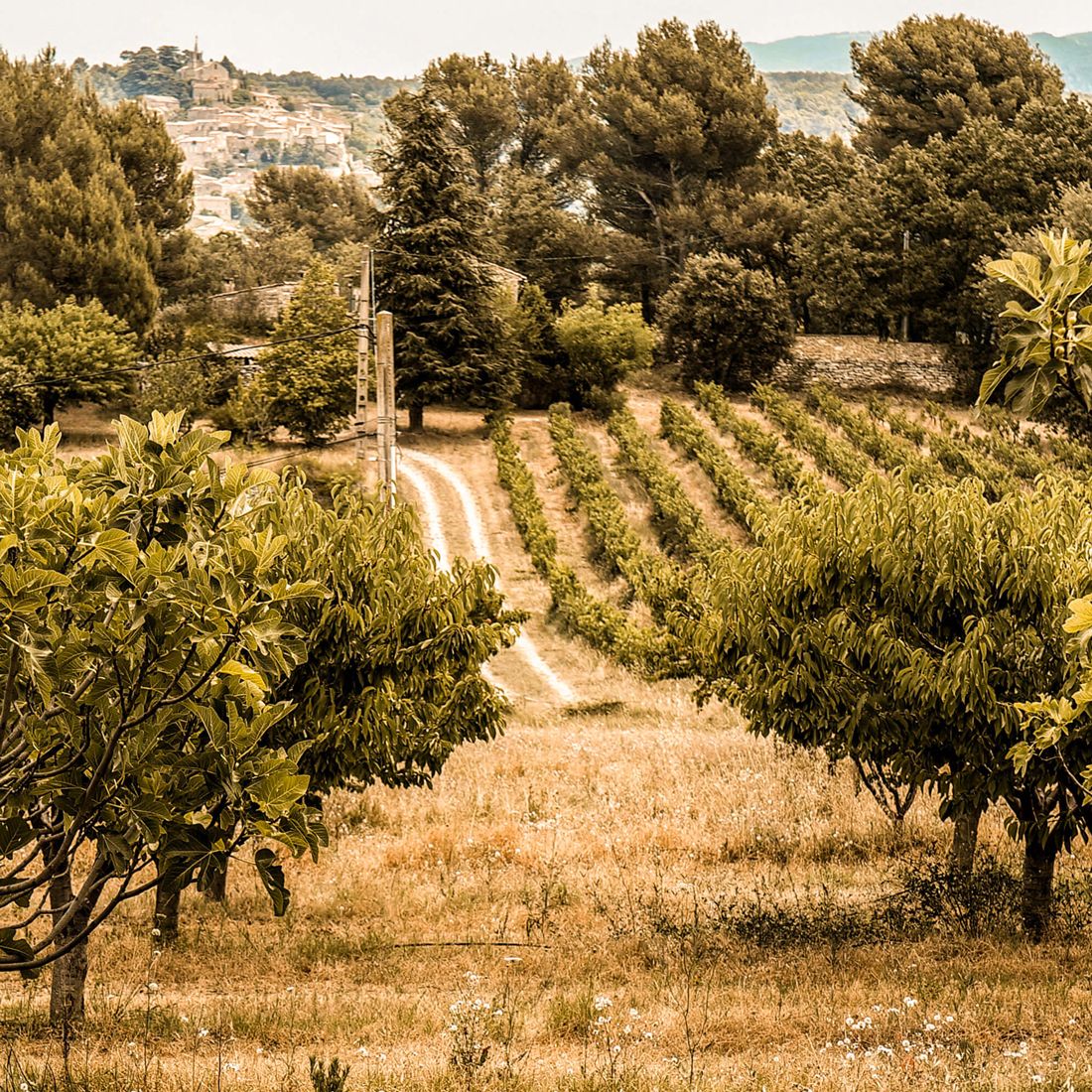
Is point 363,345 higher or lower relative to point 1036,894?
higher

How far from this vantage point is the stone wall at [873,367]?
143ft

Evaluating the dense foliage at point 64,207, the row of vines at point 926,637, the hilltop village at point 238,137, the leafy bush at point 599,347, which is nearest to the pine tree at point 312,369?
the leafy bush at point 599,347

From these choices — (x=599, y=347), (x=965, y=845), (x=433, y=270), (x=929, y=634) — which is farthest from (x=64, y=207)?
(x=929, y=634)

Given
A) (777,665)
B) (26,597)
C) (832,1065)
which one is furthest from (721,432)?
(26,597)

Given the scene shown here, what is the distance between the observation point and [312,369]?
2869 centimetres

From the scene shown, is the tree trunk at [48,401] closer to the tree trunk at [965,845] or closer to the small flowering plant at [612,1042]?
the tree trunk at [965,845]

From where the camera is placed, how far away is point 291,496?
925 centimetres

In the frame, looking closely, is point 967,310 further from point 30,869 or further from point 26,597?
point 26,597

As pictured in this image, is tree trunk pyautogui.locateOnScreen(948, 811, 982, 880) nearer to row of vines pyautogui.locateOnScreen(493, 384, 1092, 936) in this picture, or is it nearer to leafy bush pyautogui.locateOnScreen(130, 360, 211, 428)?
row of vines pyautogui.locateOnScreen(493, 384, 1092, 936)

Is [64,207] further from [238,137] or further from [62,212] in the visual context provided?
[238,137]

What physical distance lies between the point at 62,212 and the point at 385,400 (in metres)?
25.2

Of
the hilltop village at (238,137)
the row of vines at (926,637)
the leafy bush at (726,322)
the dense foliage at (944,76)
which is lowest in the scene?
the row of vines at (926,637)

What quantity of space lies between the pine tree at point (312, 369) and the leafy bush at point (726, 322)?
15.4m

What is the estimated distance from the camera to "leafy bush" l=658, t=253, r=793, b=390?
1625 inches
